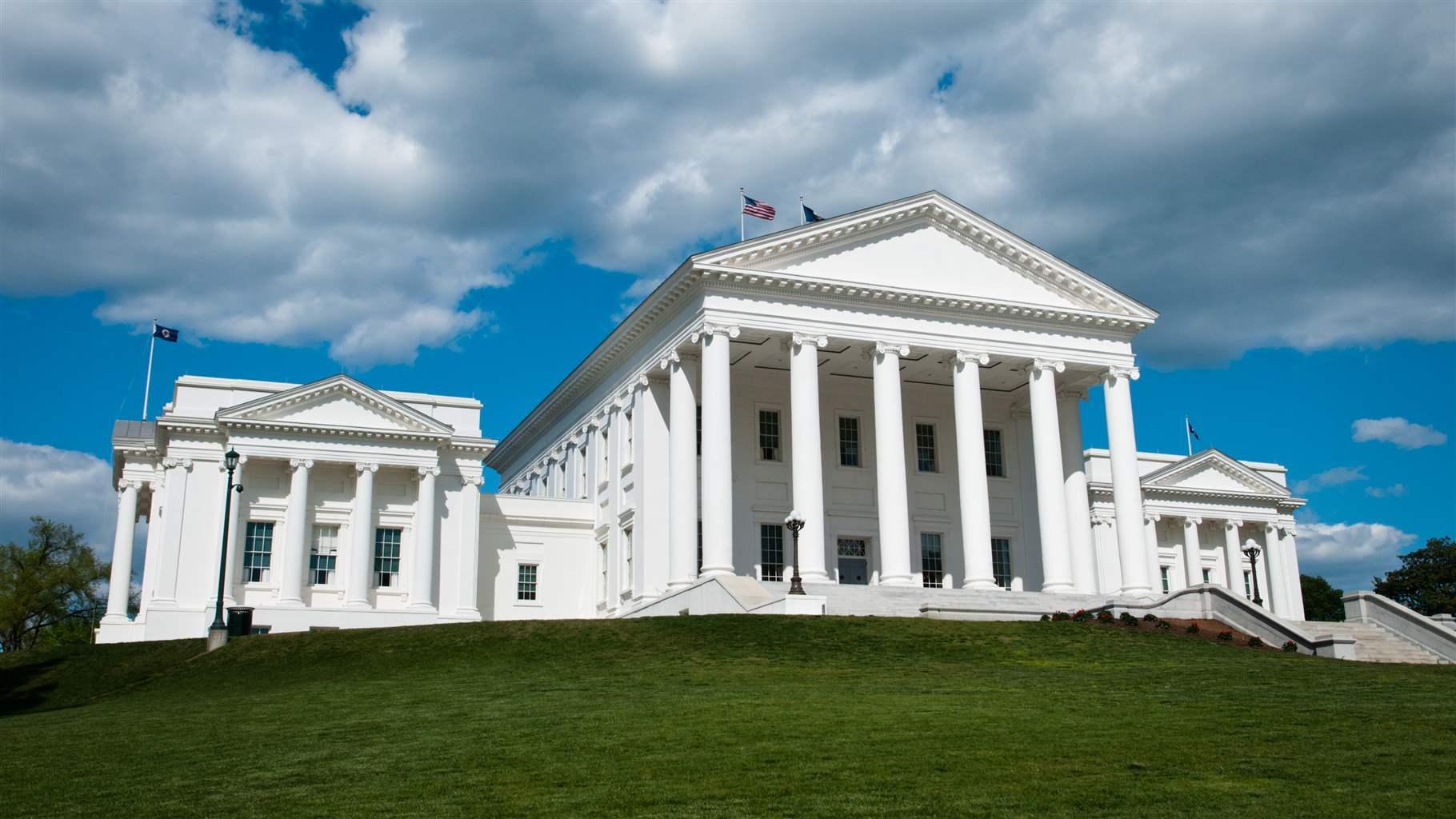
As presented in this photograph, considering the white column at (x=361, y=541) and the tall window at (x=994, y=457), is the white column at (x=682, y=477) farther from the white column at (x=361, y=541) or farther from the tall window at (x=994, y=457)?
the tall window at (x=994, y=457)

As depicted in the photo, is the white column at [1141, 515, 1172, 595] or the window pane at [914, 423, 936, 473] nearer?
the white column at [1141, 515, 1172, 595]

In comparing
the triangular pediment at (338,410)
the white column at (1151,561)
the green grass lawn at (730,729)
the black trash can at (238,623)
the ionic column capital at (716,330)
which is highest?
the ionic column capital at (716,330)

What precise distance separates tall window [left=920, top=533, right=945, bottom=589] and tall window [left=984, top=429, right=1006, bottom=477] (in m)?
3.46

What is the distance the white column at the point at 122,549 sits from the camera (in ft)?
166

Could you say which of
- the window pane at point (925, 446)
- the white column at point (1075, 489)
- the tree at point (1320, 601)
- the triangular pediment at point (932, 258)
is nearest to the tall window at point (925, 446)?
the window pane at point (925, 446)

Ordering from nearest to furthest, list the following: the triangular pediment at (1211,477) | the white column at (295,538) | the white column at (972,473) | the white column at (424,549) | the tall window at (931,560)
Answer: the white column at (972,473)
the white column at (295,538)
the white column at (424,549)
the tall window at (931,560)
the triangular pediment at (1211,477)

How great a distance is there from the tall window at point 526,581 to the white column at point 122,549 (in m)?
14.8

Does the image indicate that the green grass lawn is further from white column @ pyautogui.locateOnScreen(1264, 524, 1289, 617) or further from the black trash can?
white column @ pyautogui.locateOnScreen(1264, 524, 1289, 617)

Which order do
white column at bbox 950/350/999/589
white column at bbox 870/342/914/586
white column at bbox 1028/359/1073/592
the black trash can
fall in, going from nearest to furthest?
the black trash can → white column at bbox 870/342/914/586 → white column at bbox 950/350/999/589 → white column at bbox 1028/359/1073/592

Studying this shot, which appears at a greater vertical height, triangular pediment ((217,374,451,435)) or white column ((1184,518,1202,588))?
triangular pediment ((217,374,451,435))

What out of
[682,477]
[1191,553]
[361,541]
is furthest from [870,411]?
[1191,553]

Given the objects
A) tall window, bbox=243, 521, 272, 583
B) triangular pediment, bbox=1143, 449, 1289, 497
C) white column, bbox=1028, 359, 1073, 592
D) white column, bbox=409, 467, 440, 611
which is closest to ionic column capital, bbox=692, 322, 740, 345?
white column, bbox=1028, 359, 1073, 592

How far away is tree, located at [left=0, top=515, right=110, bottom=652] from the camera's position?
245 feet

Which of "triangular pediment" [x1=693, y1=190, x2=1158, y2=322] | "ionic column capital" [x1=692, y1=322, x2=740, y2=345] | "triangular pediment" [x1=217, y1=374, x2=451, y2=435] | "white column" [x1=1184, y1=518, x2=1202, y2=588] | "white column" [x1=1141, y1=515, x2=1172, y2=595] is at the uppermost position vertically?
"triangular pediment" [x1=693, y1=190, x2=1158, y2=322]
